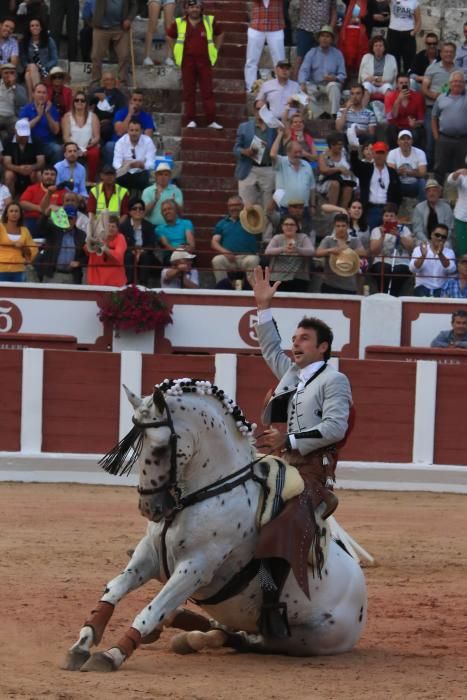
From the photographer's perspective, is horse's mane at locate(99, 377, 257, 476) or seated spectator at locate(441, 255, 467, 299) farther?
seated spectator at locate(441, 255, 467, 299)

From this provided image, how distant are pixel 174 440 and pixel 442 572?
3.89 meters

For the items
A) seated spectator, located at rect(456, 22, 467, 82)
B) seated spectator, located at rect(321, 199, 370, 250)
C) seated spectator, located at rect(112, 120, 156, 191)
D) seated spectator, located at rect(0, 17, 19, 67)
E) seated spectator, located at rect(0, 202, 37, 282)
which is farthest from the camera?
seated spectator, located at rect(456, 22, 467, 82)

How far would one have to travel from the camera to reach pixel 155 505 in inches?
274

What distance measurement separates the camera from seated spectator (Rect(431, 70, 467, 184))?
17.7 m

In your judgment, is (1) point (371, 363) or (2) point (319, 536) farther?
(1) point (371, 363)

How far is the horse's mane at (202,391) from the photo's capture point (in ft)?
23.4

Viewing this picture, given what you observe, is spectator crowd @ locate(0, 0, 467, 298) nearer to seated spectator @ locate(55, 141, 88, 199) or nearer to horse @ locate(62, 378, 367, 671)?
seated spectator @ locate(55, 141, 88, 199)

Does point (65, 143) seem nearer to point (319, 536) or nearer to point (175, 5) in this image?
point (175, 5)

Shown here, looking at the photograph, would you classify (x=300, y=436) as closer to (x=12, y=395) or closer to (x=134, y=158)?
(x=12, y=395)

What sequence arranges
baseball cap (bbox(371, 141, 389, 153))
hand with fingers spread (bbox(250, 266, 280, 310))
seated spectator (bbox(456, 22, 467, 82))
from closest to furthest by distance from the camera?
1. hand with fingers spread (bbox(250, 266, 280, 310))
2. baseball cap (bbox(371, 141, 389, 153))
3. seated spectator (bbox(456, 22, 467, 82))

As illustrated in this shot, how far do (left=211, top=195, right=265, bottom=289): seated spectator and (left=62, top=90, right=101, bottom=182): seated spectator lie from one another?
1.70 m

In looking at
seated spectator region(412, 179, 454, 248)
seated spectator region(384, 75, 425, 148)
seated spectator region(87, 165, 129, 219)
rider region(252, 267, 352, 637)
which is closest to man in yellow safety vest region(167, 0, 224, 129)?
seated spectator region(384, 75, 425, 148)

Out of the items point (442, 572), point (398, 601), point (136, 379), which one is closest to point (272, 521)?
point (398, 601)

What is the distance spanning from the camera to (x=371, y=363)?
15203 mm
